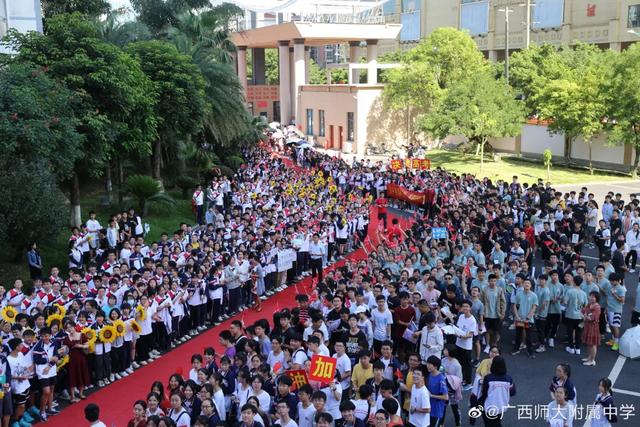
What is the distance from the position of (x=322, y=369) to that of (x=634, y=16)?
44266mm

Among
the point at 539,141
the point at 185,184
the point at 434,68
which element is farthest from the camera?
the point at 434,68

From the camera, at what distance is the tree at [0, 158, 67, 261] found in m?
14.6

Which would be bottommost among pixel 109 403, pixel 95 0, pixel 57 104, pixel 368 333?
pixel 109 403

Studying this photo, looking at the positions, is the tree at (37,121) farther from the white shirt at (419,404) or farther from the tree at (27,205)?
the white shirt at (419,404)

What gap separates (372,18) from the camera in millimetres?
54500

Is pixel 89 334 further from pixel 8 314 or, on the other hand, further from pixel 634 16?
pixel 634 16

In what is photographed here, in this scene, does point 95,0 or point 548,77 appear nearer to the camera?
point 95,0

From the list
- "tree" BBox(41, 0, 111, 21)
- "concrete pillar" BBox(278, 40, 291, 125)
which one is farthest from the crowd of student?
"concrete pillar" BBox(278, 40, 291, 125)

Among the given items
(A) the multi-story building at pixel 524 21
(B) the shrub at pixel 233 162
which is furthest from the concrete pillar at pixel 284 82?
(B) the shrub at pixel 233 162

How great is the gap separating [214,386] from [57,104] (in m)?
11.1

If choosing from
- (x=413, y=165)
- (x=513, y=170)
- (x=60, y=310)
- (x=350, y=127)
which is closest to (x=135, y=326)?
(x=60, y=310)

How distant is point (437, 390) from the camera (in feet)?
25.9

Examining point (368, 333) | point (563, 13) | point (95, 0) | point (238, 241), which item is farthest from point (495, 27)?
point (368, 333)

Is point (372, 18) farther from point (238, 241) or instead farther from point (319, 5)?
point (238, 241)
